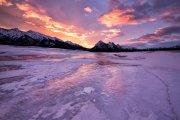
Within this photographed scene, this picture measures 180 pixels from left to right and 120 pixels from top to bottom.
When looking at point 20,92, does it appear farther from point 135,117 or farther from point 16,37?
point 16,37

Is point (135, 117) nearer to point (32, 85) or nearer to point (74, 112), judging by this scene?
point (74, 112)

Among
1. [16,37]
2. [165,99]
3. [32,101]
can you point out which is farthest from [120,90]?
[16,37]

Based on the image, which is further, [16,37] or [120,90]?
[16,37]

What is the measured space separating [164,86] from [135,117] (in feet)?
6.26

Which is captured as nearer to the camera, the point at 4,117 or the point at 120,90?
the point at 4,117

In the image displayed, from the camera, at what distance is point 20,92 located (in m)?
3.33

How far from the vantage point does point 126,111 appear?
2504 millimetres

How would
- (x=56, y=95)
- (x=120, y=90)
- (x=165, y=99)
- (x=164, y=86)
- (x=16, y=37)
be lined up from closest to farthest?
(x=165, y=99) → (x=56, y=95) → (x=120, y=90) → (x=164, y=86) → (x=16, y=37)

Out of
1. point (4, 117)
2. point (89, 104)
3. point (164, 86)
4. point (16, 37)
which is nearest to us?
point (4, 117)

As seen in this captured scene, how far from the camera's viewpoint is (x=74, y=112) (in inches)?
96.2

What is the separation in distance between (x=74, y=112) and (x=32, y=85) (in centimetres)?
189

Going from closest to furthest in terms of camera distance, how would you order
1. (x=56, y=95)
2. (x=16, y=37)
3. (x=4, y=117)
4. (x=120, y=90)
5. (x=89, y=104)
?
(x=4, y=117), (x=89, y=104), (x=56, y=95), (x=120, y=90), (x=16, y=37)

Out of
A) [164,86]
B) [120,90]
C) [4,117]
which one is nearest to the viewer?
[4,117]

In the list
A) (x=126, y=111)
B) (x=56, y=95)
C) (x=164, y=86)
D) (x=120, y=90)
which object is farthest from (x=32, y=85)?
(x=164, y=86)
